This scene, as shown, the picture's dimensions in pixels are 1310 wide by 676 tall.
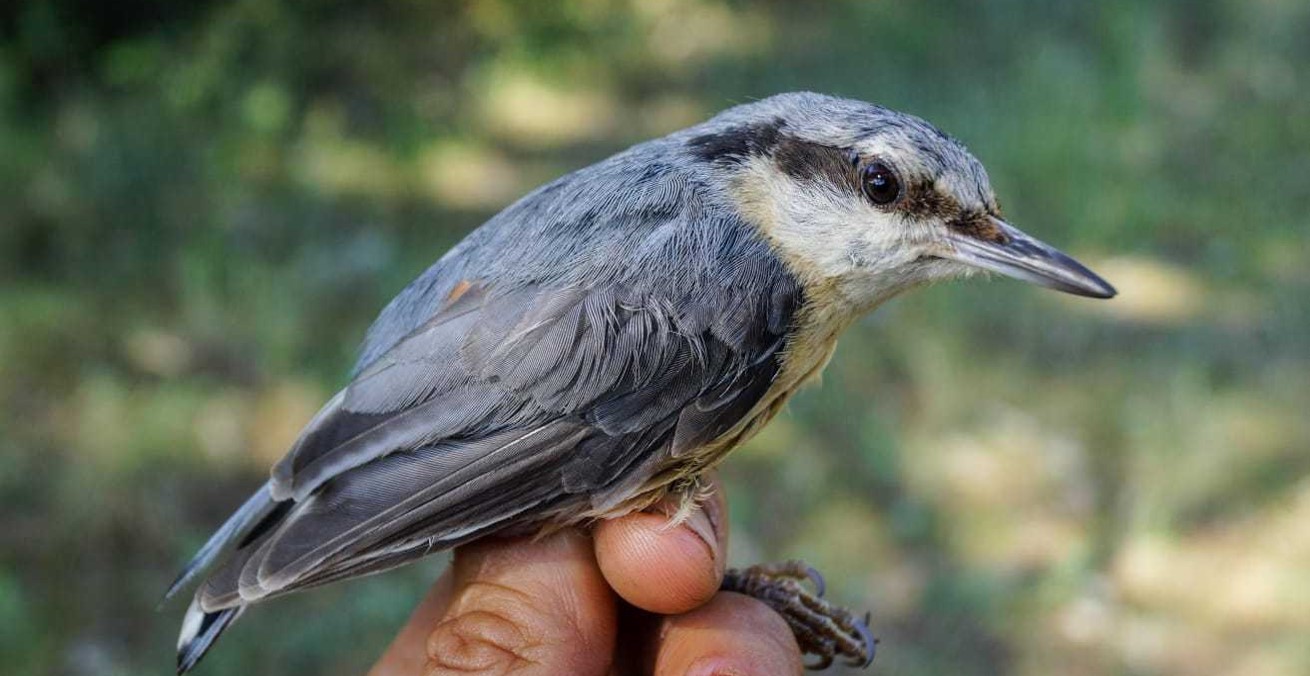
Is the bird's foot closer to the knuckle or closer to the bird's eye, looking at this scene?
the knuckle

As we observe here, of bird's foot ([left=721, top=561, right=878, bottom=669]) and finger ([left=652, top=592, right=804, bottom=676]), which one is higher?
bird's foot ([left=721, top=561, right=878, bottom=669])

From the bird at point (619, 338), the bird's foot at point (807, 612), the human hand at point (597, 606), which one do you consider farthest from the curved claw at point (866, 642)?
the bird at point (619, 338)

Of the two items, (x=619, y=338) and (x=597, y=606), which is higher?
(x=619, y=338)

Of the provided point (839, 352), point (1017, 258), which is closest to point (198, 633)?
point (1017, 258)

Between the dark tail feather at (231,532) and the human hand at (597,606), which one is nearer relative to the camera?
the human hand at (597,606)

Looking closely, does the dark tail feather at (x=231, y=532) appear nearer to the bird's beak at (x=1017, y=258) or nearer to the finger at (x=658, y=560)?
the finger at (x=658, y=560)

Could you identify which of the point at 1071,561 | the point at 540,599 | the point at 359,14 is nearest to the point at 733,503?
the point at 1071,561

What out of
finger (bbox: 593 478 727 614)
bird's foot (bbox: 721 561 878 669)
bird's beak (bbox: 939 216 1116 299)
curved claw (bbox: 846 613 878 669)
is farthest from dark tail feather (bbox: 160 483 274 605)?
bird's beak (bbox: 939 216 1116 299)

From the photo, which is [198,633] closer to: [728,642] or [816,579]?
[728,642]
